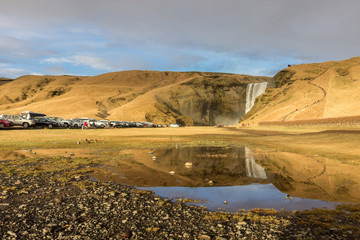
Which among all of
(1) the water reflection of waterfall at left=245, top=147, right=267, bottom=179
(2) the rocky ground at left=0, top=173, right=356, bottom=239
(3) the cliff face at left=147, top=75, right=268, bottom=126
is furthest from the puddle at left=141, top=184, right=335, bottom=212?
(3) the cliff face at left=147, top=75, right=268, bottom=126

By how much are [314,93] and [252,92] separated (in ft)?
148

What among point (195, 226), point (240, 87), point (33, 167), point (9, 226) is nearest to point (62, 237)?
point (9, 226)

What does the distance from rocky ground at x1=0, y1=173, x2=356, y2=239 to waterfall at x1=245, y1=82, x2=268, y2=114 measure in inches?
4739

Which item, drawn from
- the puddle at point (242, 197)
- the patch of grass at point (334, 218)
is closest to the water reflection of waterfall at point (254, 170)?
the puddle at point (242, 197)

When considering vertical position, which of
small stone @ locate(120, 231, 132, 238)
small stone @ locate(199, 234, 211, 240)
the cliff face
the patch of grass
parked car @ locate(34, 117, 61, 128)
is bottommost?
small stone @ locate(120, 231, 132, 238)

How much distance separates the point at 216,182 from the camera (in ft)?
35.5

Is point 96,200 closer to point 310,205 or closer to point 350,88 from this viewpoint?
point 310,205

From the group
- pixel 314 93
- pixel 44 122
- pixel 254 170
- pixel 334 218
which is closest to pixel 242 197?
pixel 334 218

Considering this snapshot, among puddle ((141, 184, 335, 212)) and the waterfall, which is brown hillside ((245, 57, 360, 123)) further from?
puddle ((141, 184, 335, 212))

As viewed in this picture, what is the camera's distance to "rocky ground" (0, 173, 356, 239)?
5.54m

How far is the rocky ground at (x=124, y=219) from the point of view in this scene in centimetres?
554

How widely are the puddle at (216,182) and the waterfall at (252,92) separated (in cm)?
11198

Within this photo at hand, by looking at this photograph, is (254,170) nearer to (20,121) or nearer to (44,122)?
(20,121)

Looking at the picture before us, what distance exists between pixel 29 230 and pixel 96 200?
7.54 feet
